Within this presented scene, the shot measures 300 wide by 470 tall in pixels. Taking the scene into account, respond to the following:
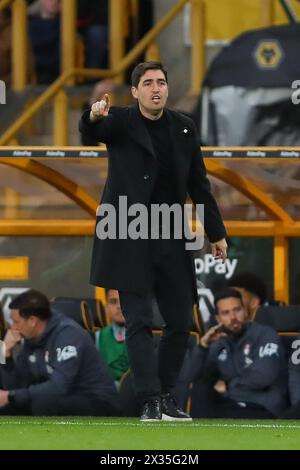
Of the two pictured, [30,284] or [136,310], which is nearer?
[136,310]

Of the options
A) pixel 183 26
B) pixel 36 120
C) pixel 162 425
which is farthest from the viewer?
pixel 183 26

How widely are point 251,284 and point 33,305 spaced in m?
1.76

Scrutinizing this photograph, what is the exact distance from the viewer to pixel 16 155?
13094 millimetres

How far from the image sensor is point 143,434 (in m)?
9.98

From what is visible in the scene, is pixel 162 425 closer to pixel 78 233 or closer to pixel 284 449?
pixel 284 449

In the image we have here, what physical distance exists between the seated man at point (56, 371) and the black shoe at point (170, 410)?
1775mm

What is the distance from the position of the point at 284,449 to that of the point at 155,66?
7.67 ft

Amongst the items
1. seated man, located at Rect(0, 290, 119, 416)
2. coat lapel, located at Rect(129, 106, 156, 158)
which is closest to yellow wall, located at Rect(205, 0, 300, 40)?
seated man, located at Rect(0, 290, 119, 416)

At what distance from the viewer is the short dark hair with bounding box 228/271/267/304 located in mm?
13938

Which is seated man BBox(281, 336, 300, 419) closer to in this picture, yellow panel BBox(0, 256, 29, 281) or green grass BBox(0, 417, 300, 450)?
green grass BBox(0, 417, 300, 450)

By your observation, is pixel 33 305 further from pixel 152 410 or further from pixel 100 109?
pixel 100 109

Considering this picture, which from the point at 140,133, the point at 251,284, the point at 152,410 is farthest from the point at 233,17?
the point at 152,410

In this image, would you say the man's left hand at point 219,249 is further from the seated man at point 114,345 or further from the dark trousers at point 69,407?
the seated man at point 114,345
